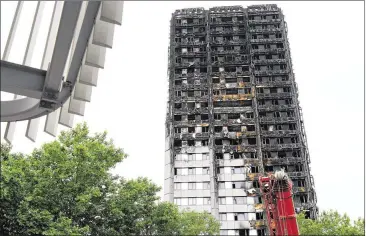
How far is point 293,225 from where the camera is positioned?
53.6 ft

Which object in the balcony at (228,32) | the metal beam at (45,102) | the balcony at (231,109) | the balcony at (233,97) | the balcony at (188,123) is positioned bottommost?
the metal beam at (45,102)

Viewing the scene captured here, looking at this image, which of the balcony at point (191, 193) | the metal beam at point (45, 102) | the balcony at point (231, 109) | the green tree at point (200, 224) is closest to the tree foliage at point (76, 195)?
the green tree at point (200, 224)

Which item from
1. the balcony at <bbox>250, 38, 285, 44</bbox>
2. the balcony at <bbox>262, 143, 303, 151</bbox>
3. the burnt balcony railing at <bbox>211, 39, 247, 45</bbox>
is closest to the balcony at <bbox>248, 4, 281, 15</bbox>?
the balcony at <bbox>250, 38, 285, 44</bbox>

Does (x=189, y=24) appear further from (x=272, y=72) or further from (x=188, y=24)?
(x=272, y=72)

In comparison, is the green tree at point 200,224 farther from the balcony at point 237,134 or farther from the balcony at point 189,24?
the balcony at point 189,24

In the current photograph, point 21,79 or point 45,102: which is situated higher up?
point 21,79

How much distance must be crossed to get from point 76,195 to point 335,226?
1552 centimetres

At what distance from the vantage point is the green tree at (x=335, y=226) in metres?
22.1

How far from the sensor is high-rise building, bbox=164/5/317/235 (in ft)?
149

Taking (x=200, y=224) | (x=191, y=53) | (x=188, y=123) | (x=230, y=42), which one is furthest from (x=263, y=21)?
(x=200, y=224)

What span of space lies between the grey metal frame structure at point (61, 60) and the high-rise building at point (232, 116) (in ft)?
134

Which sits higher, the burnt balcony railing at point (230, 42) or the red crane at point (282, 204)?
the burnt balcony railing at point (230, 42)

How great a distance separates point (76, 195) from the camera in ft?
57.9

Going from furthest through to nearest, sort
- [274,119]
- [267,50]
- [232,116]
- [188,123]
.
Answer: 1. [267,50]
2. [232,116]
3. [274,119]
4. [188,123]
